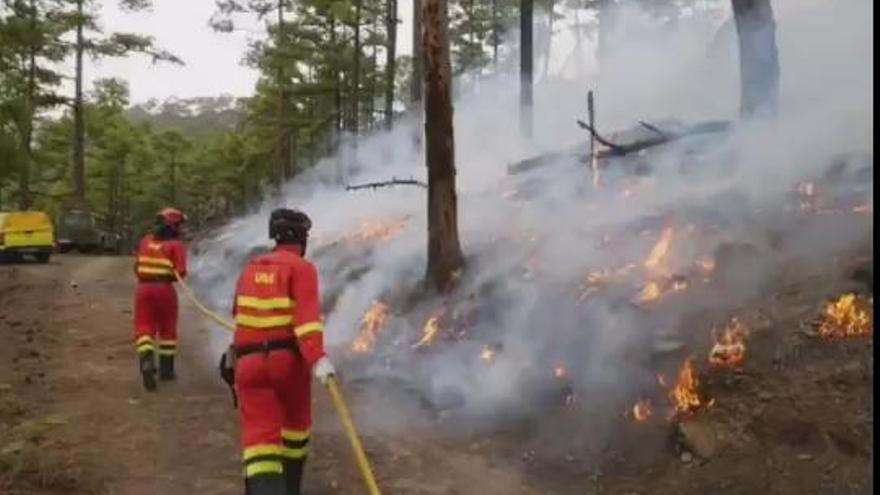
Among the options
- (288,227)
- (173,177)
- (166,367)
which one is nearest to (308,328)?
(288,227)

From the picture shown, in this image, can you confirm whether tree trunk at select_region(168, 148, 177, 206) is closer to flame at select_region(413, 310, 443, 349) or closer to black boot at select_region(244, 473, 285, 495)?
flame at select_region(413, 310, 443, 349)

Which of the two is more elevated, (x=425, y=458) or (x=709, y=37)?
(x=709, y=37)

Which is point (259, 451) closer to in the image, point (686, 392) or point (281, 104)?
point (686, 392)

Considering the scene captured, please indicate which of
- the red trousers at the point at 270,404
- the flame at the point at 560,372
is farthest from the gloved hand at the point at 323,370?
the flame at the point at 560,372

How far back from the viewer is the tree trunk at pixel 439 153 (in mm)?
11812

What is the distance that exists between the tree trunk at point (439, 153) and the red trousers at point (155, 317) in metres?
3.41

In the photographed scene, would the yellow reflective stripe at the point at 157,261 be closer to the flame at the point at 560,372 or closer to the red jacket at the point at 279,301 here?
the red jacket at the point at 279,301

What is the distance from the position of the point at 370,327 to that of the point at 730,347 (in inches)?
226

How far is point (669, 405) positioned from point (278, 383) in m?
3.33

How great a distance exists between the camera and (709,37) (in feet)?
92.1

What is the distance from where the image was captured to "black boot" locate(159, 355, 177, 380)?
1074 centimetres

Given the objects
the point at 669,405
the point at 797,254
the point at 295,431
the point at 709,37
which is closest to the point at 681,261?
the point at 797,254

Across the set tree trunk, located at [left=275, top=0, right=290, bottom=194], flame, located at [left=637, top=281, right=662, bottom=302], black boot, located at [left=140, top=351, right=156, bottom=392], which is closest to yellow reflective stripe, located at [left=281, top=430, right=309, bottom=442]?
flame, located at [left=637, top=281, right=662, bottom=302]

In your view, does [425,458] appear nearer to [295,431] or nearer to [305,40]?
[295,431]
